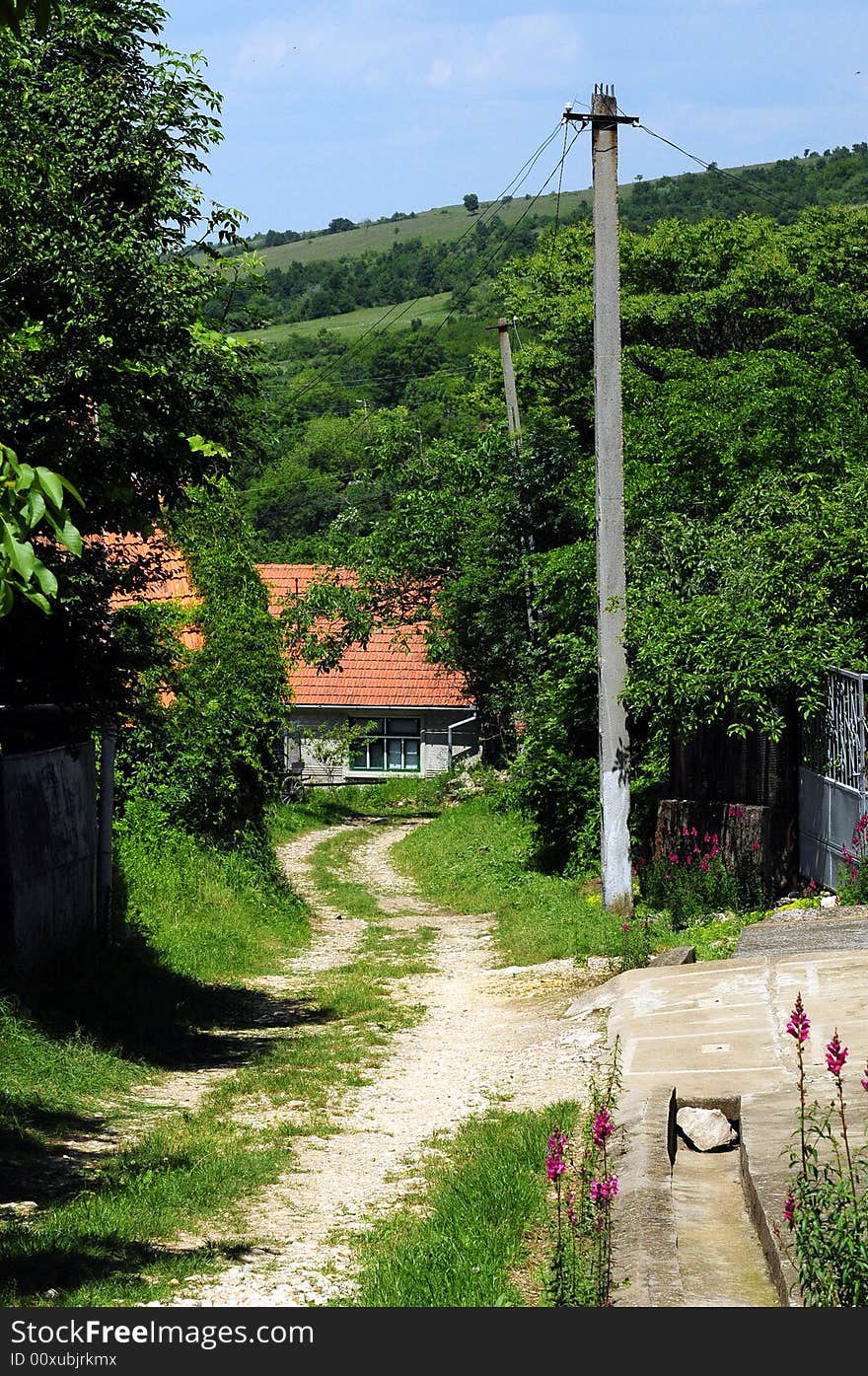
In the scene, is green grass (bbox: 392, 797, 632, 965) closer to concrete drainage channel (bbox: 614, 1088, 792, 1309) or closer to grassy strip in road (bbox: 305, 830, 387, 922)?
grassy strip in road (bbox: 305, 830, 387, 922)

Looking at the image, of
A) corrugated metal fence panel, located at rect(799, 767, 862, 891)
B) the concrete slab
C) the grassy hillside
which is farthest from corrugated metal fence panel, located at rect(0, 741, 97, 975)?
the grassy hillside

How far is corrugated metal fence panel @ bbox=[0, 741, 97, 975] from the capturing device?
10.6 m

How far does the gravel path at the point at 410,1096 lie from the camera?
5.49 metres

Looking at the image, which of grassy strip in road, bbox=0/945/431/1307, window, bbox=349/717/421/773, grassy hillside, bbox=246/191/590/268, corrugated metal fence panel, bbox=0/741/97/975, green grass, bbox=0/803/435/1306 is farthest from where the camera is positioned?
grassy hillside, bbox=246/191/590/268

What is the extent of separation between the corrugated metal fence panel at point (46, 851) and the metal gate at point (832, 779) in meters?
6.44

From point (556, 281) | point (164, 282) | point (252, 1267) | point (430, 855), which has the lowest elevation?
point (430, 855)

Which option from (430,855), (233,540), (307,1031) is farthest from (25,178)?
(430,855)

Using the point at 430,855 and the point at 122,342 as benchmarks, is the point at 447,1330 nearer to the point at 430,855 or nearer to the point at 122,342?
the point at 122,342

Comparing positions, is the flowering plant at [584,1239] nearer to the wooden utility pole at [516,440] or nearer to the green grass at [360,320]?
the wooden utility pole at [516,440]

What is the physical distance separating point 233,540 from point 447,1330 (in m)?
18.0

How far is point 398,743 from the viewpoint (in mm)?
40906

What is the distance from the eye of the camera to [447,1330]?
4441 millimetres

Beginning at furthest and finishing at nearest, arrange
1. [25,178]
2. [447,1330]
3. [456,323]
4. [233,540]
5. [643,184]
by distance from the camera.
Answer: [643,184]
[456,323]
[233,540]
[25,178]
[447,1330]

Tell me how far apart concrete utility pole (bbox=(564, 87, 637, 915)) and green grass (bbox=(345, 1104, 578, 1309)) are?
6833mm
